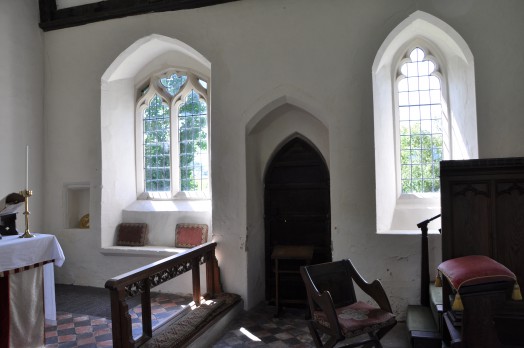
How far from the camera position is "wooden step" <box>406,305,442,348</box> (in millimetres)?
3684

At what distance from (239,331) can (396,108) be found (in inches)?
139

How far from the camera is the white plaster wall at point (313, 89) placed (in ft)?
15.0

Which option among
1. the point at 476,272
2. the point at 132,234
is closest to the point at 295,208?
the point at 132,234

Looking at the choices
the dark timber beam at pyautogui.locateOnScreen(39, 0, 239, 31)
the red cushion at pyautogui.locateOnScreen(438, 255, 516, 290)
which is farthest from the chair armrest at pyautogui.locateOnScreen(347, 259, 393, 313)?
the dark timber beam at pyautogui.locateOnScreen(39, 0, 239, 31)

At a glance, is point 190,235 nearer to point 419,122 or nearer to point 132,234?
point 132,234

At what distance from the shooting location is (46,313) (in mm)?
4254

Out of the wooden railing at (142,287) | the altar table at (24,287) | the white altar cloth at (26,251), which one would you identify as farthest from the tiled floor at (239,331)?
the white altar cloth at (26,251)

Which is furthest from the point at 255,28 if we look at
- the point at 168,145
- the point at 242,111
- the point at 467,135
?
the point at 467,135

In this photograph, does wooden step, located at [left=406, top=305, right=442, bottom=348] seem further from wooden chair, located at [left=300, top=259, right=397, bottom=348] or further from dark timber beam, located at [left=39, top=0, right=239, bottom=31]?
dark timber beam, located at [left=39, top=0, right=239, bottom=31]

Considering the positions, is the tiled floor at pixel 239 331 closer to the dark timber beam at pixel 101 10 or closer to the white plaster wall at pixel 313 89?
the white plaster wall at pixel 313 89

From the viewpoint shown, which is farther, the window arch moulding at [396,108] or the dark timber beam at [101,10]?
the dark timber beam at [101,10]

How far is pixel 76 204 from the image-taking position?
6488mm

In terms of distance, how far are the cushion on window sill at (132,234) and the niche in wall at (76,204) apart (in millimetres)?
607

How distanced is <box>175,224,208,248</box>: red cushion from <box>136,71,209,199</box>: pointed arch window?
1.90 ft
